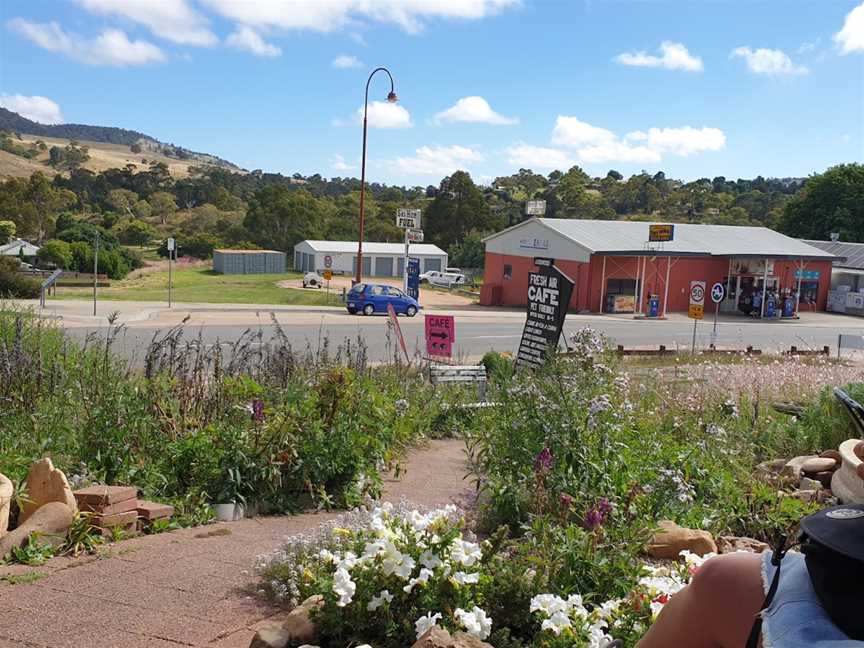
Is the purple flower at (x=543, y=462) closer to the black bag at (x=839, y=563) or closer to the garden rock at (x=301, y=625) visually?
the garden rock at (x=301, y=625)

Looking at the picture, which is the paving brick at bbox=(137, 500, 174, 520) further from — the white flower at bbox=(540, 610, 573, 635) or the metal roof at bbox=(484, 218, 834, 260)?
the metal roof at bbox=(484, 218, 834, 260)

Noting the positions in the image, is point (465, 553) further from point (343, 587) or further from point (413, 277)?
point (413, 277)

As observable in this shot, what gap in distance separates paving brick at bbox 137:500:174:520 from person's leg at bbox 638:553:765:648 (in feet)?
14.2

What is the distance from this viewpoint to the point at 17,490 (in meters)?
5.38

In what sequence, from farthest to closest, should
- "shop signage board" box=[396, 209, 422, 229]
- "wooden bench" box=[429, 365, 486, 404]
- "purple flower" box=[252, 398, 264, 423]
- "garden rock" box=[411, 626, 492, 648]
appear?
1. "shop signage board" box=[396, 209, 422, 229]
2. "wooden bench" box=[429, 365, 486, 404]
3. "purple flower" box=[252, 398, 264, 423]
4. "garden rock" box=[411, 626, 492, 648]

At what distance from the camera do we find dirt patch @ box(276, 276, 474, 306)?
45138 mm

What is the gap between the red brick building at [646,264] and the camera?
1642 inches

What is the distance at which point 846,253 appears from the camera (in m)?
52.4

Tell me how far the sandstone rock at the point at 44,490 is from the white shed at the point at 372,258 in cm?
5491

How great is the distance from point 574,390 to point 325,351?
13.7 ft

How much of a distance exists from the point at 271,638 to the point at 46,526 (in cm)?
217

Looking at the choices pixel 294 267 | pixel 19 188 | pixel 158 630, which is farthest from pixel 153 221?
pixel 158 630

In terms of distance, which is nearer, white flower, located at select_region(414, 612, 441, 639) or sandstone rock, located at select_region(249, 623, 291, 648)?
white flower, located at select_region(414, 612, 441, 639)

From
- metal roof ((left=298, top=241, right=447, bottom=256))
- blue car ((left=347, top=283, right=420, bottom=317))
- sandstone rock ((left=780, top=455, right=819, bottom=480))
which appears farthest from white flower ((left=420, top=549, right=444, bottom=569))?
metal roof ((left=298, top=241, right=447, bottom=256))
